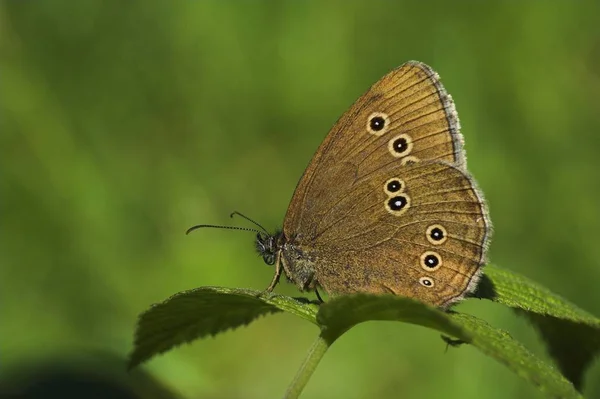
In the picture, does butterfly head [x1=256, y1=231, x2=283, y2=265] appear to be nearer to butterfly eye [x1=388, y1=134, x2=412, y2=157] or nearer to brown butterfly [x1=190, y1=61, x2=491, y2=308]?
brown butterfly [x1=190, y1=61, x2=491, y2=308]

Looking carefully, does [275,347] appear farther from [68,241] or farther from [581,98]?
[581,98]

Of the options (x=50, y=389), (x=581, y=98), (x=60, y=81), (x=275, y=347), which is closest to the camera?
(x=50, y=389)

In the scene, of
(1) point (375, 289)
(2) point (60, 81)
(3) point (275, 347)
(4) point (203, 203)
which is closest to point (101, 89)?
(2) point (60, 81)

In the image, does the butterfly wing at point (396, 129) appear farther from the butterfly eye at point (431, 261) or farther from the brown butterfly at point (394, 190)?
the butterfly eye at point (431, 261)

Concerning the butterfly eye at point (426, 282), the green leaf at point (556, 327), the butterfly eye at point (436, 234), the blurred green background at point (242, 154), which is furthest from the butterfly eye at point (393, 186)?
the blurred green background at point (242, 154)

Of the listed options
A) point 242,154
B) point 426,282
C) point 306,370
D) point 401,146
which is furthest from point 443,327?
point 242,154

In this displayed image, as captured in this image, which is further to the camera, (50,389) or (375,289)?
(375,289)

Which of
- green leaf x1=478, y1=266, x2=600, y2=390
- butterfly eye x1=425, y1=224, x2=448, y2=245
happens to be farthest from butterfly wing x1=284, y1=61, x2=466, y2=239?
green leaf x1=478, y1=266, x2=600, y2=390
